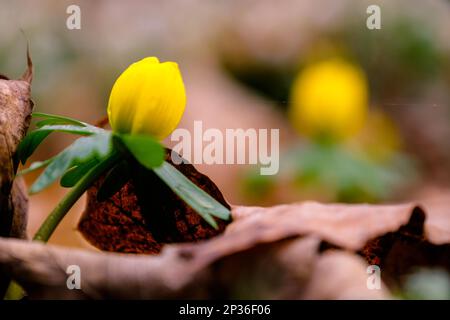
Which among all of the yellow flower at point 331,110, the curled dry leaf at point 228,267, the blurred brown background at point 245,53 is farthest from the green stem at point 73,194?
the blurred brown background at point 245,53

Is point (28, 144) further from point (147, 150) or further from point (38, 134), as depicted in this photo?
point (147, 150)

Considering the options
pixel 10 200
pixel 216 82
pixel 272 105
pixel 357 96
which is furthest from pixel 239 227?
pixel 216 82

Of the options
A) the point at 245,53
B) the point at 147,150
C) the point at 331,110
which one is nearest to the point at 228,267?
the point at 147,150

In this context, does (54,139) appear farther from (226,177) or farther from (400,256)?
(400,256)

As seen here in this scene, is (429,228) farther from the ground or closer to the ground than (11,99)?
closer to the ground

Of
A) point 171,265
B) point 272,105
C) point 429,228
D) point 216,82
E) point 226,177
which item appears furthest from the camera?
point 216,82

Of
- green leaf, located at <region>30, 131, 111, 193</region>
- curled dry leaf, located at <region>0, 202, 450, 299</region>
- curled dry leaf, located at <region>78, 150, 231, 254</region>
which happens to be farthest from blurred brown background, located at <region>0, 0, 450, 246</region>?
curled dry leaf, located at <region>0, 202, 450, 299</region>

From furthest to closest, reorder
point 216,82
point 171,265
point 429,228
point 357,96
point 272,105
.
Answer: point 216,82
point 272,105
point 357,96
point 429,228
point 171,265
